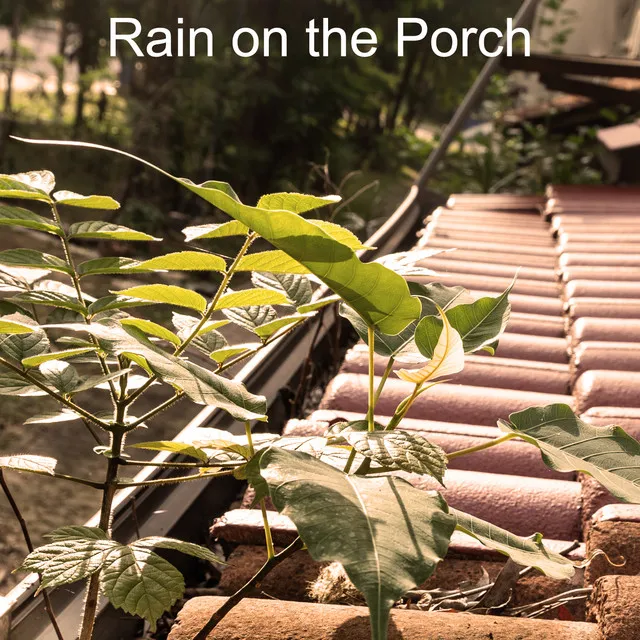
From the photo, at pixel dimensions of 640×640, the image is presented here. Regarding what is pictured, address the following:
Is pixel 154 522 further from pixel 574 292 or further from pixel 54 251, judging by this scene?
pixel 54 251

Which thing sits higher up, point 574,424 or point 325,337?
point 574,424

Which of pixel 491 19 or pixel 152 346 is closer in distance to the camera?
pixel 152 346

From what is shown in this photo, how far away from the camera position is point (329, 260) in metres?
0.69

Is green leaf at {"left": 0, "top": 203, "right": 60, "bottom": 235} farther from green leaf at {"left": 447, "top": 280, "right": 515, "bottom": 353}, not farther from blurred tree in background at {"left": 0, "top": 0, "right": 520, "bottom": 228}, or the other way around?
blurred tree in background at {"left": 0, "top": 0, "right": 520, "bottom": 228}

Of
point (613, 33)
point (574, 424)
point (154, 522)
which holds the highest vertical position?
point (613, 33)

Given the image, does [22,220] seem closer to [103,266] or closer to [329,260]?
[103,266]

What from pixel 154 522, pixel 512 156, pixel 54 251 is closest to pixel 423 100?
pixel 54 251

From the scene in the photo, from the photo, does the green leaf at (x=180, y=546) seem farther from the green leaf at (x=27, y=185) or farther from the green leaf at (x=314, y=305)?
the green leaf at (x=27, y=185)

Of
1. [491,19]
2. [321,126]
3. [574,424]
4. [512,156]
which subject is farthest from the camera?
[491,19]

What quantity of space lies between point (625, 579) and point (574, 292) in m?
1.54

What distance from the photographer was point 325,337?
2.62 metres

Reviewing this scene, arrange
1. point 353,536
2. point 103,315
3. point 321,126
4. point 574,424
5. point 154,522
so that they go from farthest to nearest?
point 321,126 → point 154,522 → point 103,315 → point 574,424 → point 353,536

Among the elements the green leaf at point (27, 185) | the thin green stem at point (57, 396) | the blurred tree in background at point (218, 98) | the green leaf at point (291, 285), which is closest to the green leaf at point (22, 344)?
the thin green stem at point (57, 396)

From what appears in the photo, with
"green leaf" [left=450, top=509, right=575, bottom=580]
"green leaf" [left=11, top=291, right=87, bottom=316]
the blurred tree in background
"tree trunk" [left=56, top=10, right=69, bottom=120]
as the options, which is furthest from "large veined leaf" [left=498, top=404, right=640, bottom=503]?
"tree trunk" [left=56, top=10, right=69, bottom=120]
